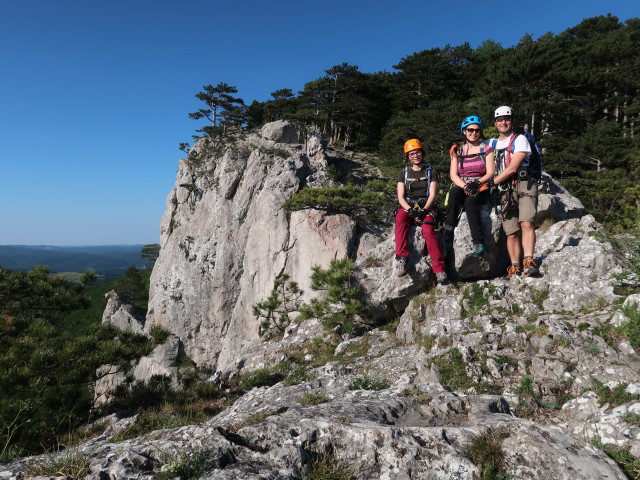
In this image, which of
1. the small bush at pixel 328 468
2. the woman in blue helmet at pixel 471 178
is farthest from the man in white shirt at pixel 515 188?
the small bush at pixel 328 468

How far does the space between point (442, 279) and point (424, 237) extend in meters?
1.15

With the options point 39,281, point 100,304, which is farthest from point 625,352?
point 100,304

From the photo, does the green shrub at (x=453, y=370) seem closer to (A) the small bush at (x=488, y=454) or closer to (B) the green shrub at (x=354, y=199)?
(A) the small bush at (x=488, y=454)

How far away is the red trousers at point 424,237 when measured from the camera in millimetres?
8156

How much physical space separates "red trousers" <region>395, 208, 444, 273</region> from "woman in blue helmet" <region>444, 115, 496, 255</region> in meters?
0.48

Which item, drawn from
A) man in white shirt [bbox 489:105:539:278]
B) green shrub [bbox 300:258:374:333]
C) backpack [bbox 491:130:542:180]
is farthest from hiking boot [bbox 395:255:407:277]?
backpack [bbox 491:130:542:180]

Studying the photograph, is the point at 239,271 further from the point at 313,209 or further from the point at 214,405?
the point at 214,405

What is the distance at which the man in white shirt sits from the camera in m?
7.16

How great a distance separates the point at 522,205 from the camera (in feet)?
23.7

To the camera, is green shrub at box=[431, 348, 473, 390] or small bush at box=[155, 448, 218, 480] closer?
small bush at box=[155, 448, 218, 480]

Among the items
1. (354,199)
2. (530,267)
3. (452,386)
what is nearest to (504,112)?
(530,267)

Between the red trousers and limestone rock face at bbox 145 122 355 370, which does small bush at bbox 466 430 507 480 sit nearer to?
the red trousers

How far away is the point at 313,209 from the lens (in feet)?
63.7

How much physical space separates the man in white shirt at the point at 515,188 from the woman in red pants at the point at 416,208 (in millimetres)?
1545
